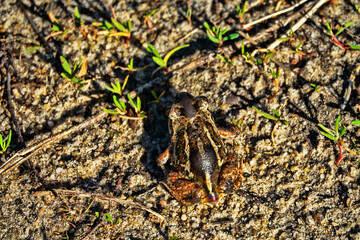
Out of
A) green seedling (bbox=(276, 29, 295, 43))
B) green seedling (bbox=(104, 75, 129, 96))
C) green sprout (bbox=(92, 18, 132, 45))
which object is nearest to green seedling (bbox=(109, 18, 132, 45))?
green sprout (bbox=(92, 18, 132, 45))

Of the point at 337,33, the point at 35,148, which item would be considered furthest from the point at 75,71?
the point at 337,33

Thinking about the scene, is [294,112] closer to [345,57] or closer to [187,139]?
[345,57]

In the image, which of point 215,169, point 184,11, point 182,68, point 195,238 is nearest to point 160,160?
point 215,169

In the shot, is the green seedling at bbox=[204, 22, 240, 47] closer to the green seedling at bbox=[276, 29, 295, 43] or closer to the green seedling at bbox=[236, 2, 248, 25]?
the green seedling at bbox=[236, 2, 248, 25]

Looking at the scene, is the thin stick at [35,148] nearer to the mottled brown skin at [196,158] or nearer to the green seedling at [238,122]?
the mottled brown skin at [196,158]

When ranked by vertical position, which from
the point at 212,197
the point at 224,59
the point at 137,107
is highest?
the point at 137,107

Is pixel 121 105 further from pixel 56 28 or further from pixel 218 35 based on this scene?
pixel 56 28
